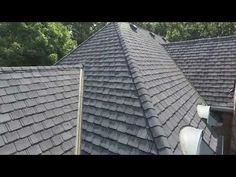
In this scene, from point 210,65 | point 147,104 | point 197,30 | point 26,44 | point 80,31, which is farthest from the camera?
point 80,31

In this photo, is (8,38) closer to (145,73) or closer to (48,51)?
(48,51)

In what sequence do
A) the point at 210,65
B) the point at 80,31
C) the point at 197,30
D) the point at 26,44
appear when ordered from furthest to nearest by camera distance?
the point at 80,31 < the point at 197,30 < the point at 26,44 < the point at 210,65

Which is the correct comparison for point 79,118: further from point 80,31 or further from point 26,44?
point 80,31

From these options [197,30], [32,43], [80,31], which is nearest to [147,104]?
[32,43]

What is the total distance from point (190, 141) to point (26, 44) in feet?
59.2

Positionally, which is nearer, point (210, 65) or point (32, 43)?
point (210, 65)

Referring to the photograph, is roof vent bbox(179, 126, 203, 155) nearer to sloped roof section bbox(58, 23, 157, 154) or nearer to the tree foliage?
sloped roof section bbox(58, 23, 157, 154)

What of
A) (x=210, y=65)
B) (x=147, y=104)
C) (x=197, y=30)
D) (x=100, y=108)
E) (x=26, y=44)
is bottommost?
(x=100, y=108)

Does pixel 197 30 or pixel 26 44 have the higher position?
pixel 197 30

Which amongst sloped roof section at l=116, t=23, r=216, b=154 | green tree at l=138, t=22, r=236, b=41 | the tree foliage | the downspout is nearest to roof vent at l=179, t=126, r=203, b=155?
sloped roof section at l=116, t=23, r=216, b=154

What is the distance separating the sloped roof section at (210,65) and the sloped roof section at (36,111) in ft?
19.6

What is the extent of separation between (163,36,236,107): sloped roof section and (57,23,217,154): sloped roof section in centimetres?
259

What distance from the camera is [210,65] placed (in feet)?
38.1
